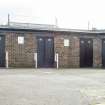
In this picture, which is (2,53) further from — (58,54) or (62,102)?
(62,102)

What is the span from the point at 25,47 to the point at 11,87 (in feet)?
45.4

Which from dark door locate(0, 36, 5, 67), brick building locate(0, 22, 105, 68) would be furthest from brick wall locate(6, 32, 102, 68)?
dark door locate(0, 36, 5, 67)

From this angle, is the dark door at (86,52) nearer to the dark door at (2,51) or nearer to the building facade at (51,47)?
the building facade at (51,47)

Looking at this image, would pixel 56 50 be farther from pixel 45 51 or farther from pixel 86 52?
pixel 86 52

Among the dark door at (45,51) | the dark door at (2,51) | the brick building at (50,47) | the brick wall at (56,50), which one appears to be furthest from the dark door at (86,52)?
the dark door at (2,51)

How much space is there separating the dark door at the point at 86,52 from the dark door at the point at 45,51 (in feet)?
9.00

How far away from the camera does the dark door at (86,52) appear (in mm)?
29234

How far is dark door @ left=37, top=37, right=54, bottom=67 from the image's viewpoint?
2772 centimetres

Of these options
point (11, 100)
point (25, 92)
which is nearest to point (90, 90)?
point (25, 92)

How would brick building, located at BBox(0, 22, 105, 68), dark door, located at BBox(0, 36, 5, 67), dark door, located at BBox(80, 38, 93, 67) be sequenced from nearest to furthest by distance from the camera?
dark door, located at BBox(0, 36, 5, 67) → brick building, located at BBox(0, 22, 105, 68) → dark door, located at BBox(80, 38, 93, 67)

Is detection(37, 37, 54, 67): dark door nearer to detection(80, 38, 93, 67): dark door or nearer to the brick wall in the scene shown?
the brick wall

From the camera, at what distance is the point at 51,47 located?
92.7 ft

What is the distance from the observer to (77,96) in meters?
11.4

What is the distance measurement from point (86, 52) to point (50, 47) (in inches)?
131
